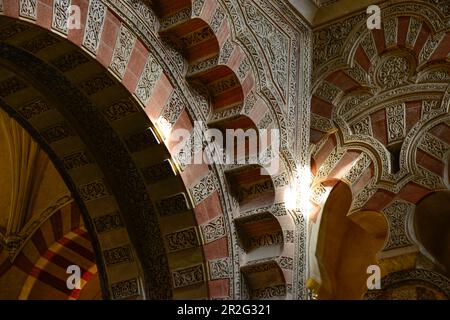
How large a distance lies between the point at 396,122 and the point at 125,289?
73.5 inches

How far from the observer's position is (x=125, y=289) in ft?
15.9

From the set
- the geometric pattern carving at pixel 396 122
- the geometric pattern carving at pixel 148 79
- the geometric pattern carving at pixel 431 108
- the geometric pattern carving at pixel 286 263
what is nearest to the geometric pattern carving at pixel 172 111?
the geometric pattern carving at pixel 148 79

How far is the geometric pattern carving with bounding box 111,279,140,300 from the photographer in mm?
4812

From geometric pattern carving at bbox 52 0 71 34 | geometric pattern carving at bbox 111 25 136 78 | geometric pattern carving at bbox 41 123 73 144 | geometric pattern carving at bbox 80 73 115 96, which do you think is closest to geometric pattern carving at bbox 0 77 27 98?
geometric pattern carving at bbox 41 123 73 144

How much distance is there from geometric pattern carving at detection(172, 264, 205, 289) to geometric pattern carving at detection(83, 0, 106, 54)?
126cm

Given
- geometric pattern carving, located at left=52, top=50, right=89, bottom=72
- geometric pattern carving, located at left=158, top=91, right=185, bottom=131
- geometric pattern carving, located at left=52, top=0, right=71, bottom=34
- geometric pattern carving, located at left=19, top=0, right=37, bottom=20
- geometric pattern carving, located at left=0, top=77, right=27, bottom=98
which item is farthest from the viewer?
geometric pattern carving, located at left=0, top=77, right=27, bottom=98

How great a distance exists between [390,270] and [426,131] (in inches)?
33.1

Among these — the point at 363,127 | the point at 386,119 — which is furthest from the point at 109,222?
the point at 386,119

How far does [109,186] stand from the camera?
4.86m

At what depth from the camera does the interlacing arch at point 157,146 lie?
439 centimetres

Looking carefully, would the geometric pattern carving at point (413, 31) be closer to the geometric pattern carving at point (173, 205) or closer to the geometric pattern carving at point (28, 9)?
the geometric pattern carving at point (173, 205)

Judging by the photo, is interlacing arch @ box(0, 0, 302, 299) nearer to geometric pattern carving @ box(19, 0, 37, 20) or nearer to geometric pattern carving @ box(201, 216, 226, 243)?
geometric pattern carving @ box(201, 216, 226, 243)

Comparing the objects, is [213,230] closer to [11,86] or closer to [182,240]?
[182,240]
